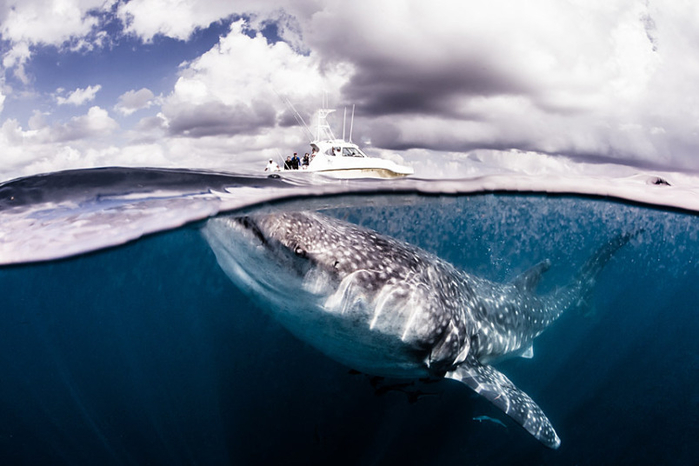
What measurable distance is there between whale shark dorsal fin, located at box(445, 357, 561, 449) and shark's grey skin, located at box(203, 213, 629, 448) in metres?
0.01

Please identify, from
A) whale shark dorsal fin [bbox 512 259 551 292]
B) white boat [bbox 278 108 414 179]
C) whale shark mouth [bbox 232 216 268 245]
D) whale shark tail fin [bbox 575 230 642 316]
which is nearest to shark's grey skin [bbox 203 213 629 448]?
whale shark mouth [bbox 232 216 268 245]

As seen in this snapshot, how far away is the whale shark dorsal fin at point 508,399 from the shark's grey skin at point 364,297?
1 cm

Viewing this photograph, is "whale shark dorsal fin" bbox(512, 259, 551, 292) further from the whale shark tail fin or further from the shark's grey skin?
the shark's grey skin

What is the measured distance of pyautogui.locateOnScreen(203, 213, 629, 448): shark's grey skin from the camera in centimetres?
371

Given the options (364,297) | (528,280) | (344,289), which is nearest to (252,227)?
(344,289)

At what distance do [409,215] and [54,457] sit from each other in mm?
8128

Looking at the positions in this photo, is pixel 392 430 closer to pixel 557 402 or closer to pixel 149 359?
pixel 149 359

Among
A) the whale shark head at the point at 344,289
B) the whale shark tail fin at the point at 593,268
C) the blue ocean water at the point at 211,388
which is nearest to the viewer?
the whale shark head at the point at 344,289

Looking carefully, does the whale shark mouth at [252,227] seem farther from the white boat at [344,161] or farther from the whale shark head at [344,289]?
the white boat at [344,161]

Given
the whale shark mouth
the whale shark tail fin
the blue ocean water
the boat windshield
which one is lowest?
the blue ocean water

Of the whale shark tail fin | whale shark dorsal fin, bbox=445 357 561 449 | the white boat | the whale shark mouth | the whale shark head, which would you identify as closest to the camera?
the whale shark mouth

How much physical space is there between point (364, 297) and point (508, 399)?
1992 millimetres

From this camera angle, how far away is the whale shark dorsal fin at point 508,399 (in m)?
4.27

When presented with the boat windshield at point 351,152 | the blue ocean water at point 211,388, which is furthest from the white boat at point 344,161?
the blue ocean water at point 211,388
